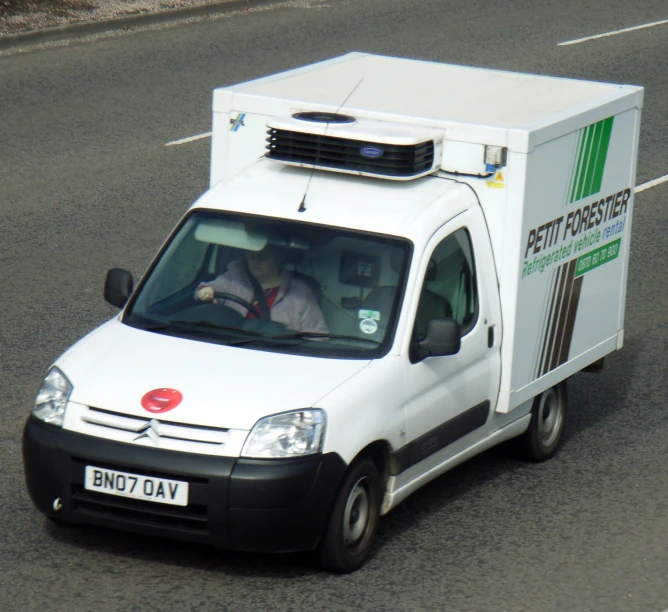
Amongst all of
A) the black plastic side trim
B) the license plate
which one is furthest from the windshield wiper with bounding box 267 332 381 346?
the license plate

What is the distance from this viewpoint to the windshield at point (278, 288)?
680 cm

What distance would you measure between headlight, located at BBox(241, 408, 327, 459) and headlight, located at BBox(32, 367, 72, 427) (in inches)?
36.4

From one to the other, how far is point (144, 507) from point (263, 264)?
1529mm

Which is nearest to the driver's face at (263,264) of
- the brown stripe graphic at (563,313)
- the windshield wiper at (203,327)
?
the windshield wiper at (203,327)

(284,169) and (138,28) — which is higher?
(284,169)

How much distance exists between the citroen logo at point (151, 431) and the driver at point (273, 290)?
1008 mm

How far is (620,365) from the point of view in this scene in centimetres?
1000

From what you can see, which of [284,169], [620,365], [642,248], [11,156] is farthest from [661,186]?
[284,169]

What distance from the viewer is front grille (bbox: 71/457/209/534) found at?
605 centimetres

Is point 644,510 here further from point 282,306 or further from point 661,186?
point 661,186

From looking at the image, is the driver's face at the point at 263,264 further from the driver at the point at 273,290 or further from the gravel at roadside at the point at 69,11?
the gravel at roadside at the point at 69,11

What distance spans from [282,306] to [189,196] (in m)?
6.30

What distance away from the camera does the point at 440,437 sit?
711cm

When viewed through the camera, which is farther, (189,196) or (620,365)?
(189,196)
